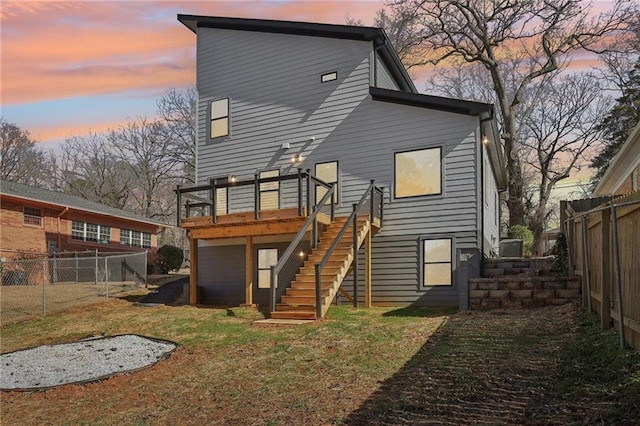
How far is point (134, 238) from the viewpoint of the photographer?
27.9 m

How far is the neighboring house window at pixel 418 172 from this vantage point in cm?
1294

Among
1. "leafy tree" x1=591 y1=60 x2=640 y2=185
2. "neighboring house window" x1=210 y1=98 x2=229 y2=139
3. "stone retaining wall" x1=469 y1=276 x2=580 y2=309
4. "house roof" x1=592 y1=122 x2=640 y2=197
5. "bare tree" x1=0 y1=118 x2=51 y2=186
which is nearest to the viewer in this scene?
"stone retaining wall" x1=469 y1=276 x2=580 y2=309

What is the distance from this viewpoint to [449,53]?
25453mm

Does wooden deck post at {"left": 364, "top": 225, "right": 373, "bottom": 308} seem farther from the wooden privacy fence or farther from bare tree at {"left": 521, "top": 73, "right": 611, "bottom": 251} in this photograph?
bare tree at {"left": 521, "top": 73, "right": 611, "bottom": 251}

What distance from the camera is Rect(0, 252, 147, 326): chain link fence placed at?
44.0 ft

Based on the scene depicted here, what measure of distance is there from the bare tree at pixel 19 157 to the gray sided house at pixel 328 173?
27.0m

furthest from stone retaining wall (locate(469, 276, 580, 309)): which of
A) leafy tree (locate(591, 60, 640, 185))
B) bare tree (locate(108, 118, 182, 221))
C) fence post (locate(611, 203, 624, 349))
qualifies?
bare tree (locate(108, 118, 182, 221))

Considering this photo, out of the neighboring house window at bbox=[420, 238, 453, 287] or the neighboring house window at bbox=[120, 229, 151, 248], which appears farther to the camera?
the neighboring house window at bbox=[120, 229, 151, 248]

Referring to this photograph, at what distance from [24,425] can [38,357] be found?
3354mm

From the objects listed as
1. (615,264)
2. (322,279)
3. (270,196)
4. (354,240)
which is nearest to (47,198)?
(270,196)

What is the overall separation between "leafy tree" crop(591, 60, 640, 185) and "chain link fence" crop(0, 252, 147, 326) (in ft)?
86.0

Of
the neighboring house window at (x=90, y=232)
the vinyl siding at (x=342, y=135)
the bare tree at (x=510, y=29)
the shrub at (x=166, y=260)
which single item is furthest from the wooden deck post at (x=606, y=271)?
the shrub at (x=166, y=260)

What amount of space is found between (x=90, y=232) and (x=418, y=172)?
18.4m

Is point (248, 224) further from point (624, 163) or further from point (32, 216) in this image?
point (32, 216)
